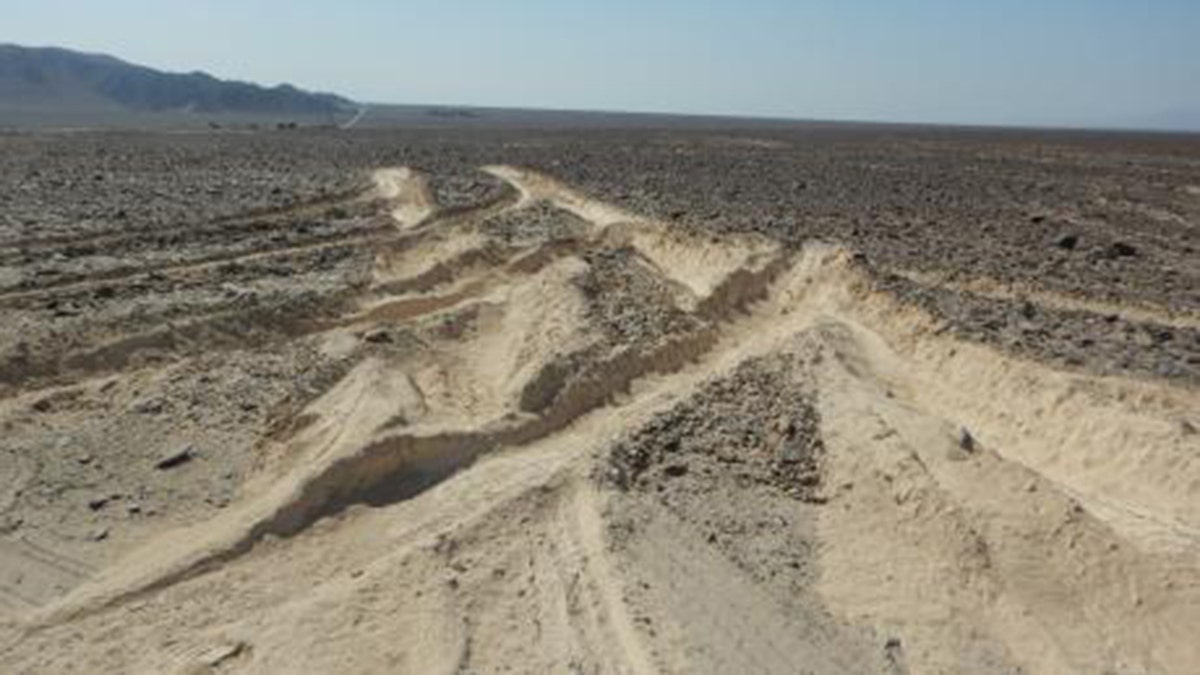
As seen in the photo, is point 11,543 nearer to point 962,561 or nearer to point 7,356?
point 7,356

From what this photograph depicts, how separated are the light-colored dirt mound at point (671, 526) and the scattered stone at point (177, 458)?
23.9 inches

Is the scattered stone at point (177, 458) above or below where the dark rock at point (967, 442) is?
below

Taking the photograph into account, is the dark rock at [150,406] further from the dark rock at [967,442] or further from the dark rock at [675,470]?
the dark rock at [967,442]

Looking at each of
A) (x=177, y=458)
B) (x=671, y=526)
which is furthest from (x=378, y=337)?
(x=671, y=526)

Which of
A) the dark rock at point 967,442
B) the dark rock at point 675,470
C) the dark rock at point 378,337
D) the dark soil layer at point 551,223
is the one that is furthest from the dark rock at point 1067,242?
the dark rock at point 675,470

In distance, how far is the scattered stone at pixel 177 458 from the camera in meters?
11.7

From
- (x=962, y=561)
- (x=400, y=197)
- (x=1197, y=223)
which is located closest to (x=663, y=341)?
(x=962, y=561)

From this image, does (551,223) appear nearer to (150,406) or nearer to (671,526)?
(150,406)

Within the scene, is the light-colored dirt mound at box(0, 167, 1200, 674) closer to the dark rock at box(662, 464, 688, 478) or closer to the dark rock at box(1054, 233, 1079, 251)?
the dark rock at box(662, 464, 688, 478)

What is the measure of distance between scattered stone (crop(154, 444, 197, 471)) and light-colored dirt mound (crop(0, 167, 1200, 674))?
1.99 ft

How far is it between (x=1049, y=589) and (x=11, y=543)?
7.30 meters

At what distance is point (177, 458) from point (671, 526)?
4.55 m

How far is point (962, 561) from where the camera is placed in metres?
9.78

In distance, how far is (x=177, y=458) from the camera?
11836 millimetres
